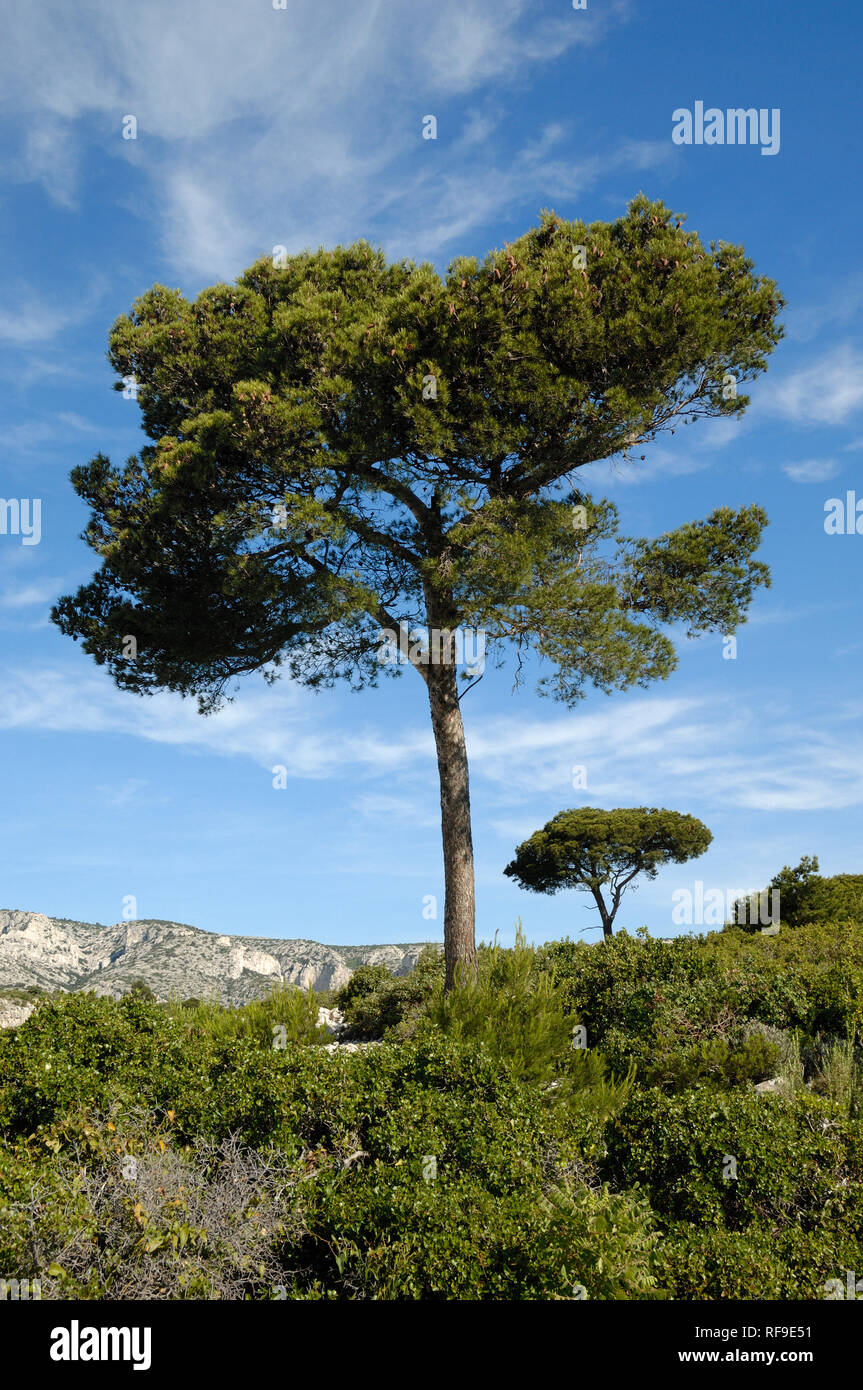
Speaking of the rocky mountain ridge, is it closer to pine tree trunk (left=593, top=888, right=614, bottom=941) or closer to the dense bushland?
pine tree trunk (left=593, top=888, right=614, bottom=941)

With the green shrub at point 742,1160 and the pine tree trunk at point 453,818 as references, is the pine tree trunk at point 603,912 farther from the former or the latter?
the green shrub at point 742,1160

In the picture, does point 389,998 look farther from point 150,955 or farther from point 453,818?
point 150,955

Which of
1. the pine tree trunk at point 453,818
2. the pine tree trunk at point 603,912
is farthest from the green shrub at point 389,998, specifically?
the pine tree trunk at point 603,912

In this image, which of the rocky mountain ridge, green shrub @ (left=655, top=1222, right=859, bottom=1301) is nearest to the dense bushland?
green shrub @ (left=655, top=1222, right=859, bottom=1301)

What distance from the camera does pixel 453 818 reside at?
1184 centimetres

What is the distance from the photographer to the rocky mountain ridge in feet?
118

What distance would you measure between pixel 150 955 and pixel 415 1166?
36910 mm

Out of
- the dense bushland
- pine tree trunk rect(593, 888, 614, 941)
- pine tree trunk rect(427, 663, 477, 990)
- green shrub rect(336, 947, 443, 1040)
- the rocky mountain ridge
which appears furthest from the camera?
the rocky mountain ridge

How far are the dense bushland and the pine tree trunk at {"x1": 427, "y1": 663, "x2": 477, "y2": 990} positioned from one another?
143 inches

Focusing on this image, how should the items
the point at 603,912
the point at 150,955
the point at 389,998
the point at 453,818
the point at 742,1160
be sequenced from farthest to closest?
1. the point at 150,955
2. the point at 603,912
3. the point at 389,998
4. the point at 453,818
5. the point at 742,1160

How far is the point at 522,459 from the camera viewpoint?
11609 millimetres

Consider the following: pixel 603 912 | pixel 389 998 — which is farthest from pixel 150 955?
pixel 389 998

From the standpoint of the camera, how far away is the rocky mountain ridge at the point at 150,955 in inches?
1414
